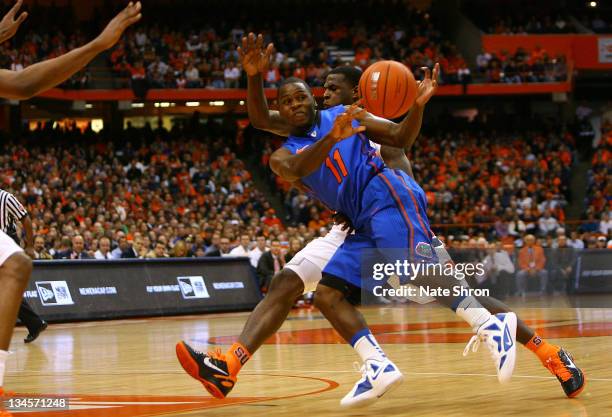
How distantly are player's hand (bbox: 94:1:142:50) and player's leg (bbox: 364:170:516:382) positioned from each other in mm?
1954

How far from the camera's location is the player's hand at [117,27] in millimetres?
4906

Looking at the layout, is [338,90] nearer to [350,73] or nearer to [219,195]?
[350,73]

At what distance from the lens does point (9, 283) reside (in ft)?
17.5

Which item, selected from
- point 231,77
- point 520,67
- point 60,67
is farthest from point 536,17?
point 60,67

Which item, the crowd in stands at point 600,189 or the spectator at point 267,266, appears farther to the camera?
the crowd in stands at point 600,189

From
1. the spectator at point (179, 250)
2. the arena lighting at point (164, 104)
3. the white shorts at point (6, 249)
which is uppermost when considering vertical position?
the white shorts at point (6, 249)

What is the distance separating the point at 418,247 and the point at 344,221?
49 cm

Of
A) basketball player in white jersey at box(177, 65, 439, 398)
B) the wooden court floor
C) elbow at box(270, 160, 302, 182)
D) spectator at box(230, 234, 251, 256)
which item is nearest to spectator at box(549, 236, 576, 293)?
spectator at box(230, 234, 251, 256)

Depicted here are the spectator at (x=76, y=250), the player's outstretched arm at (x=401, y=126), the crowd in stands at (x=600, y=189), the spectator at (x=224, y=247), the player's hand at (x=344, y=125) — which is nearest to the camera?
the player's hand at (x=344, y=125)

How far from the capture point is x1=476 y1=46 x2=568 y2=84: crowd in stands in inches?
1335

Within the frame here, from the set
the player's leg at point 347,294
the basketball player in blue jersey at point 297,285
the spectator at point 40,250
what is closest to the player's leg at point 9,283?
the basketball player in blue jersey at point 297,285

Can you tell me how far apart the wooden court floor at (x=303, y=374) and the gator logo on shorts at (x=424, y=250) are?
2.84 feet

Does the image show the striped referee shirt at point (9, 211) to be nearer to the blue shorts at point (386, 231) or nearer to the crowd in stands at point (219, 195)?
the blue shorts at point (386, 231)

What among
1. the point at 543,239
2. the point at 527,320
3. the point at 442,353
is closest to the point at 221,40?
the point at 543,239
